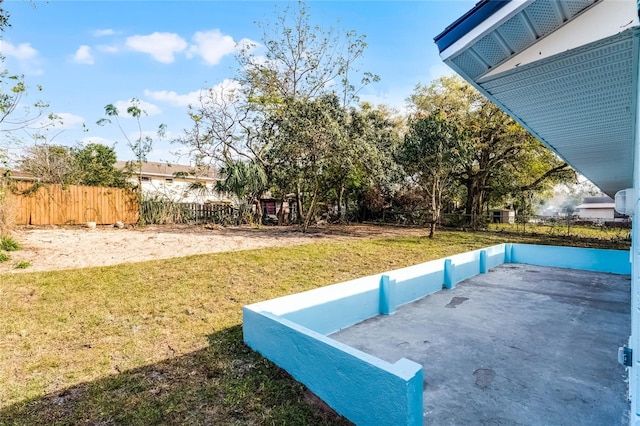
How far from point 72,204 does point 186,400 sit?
13840 millimetres

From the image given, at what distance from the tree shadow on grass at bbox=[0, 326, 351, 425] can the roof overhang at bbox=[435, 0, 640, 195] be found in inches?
114

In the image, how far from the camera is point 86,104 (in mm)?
14969

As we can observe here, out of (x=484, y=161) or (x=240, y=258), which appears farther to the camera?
(x=484, y=161)

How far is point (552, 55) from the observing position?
2.08 metres

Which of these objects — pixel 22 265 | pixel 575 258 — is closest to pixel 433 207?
pixel 575 258

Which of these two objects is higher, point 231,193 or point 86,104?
point 86,104

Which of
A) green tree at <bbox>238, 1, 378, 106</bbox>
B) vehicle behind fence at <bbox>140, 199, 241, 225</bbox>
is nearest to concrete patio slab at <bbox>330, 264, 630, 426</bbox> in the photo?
vehicle behind fence at <bbox>140, 199, 241, 225</bbox>

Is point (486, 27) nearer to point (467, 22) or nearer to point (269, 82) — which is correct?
point (467, 22)

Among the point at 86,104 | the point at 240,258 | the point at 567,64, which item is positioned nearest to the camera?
the point at 567,64

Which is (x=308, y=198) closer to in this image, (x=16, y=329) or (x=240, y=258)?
(x=240, y=258)

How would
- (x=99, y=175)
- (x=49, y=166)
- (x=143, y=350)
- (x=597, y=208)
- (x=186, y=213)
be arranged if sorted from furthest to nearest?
(x=597, y=208)
(x=186, y=213)
(x=99, y=175)
(x=49, y=166)
(x=143, y=350)

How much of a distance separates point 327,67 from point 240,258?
534 inches

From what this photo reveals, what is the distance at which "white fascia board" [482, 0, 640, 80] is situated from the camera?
5.60ft

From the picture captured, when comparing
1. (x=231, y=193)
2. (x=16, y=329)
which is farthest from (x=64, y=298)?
(x=231, y=193)
